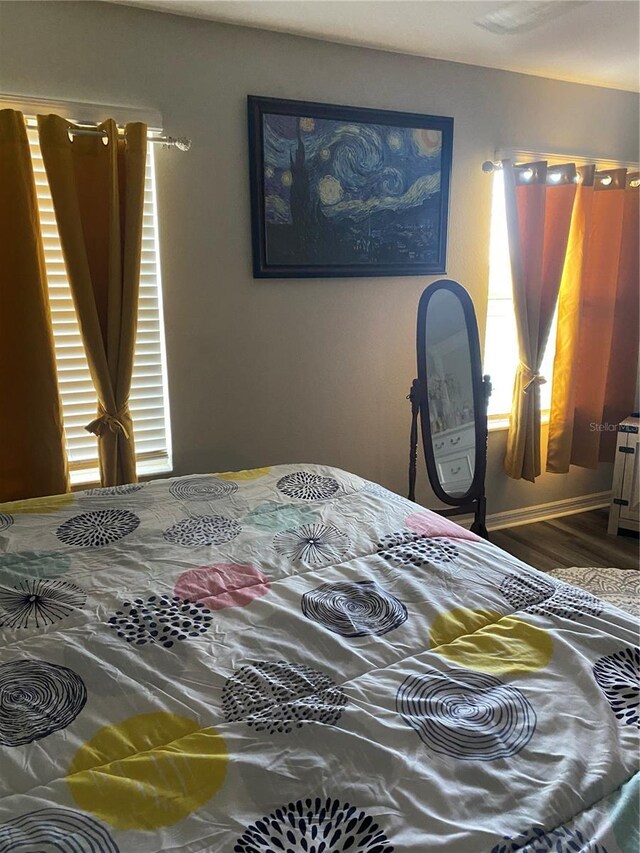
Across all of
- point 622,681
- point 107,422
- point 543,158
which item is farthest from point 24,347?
point 543,158

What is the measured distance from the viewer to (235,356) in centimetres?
273

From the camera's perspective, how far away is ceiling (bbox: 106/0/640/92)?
2.30 m

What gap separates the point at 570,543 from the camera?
341 centimetres

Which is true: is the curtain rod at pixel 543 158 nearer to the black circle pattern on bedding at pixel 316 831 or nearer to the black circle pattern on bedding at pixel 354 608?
the black circle pattern on bedding at pixel 354 608

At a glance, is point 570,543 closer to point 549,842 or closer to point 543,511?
point 543,511

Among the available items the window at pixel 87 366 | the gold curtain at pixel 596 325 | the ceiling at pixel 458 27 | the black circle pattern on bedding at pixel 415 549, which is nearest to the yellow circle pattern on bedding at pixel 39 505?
the window at pixel 87 366

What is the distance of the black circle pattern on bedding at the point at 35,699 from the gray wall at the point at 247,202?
64.2 inches

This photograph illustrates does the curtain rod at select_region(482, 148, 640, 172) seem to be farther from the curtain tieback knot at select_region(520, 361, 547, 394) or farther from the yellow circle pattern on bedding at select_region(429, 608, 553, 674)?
the yellow circle pattern on bedding at select_region(429, 608, 553, 674)

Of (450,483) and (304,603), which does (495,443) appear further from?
(304,603)

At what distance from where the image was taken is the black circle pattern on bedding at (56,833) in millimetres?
777

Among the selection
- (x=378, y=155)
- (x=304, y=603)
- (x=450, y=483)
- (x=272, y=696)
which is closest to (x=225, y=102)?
(x=378, y=155)

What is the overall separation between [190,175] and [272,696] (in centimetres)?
210

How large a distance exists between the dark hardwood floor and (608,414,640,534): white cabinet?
118mm

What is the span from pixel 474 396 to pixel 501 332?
2.51 feet
